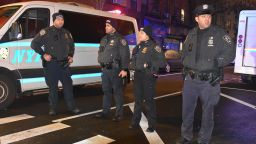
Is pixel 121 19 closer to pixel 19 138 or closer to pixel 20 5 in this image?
pixel 20 5

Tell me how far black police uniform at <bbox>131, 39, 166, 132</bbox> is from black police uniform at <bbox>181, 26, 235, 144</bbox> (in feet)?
2.85

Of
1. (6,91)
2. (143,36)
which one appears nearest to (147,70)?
(143,36)

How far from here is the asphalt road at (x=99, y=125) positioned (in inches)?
248

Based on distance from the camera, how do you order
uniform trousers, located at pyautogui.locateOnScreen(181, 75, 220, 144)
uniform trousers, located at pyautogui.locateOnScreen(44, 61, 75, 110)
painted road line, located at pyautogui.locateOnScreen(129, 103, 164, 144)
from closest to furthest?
1. uniform trousers, located at pyautogui.locateOnScreen(181, 75, 220, 144)
2. painted road line, located at pyautogui.locateOnScreen(129, 103, 164, 144)
3. uniform trousers, located at pyautogui.locateOnScreen(44, 61, 75, 110)

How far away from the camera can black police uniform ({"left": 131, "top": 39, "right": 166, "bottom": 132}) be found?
6.64m

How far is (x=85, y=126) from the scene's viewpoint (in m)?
7.10

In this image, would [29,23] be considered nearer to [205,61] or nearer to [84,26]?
[84,26]

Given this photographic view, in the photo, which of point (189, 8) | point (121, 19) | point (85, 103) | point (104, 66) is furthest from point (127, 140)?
point (189, 8)

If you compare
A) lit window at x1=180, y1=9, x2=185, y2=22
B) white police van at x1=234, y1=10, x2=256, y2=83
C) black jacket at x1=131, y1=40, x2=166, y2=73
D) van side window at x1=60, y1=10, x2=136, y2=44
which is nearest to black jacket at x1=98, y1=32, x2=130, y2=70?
black jacket at x1=131, y1=40, x2=166, y2=73

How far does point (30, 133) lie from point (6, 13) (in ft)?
10.9

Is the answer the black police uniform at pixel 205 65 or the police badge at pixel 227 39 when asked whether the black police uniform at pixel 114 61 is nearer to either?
the black police uniform at pixel 205 65

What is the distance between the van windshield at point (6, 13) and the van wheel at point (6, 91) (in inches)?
45.4

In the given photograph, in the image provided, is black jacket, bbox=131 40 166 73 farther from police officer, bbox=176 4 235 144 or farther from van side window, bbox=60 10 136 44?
van side window, bbox=60 10 136 44

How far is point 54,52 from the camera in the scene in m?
7.91
